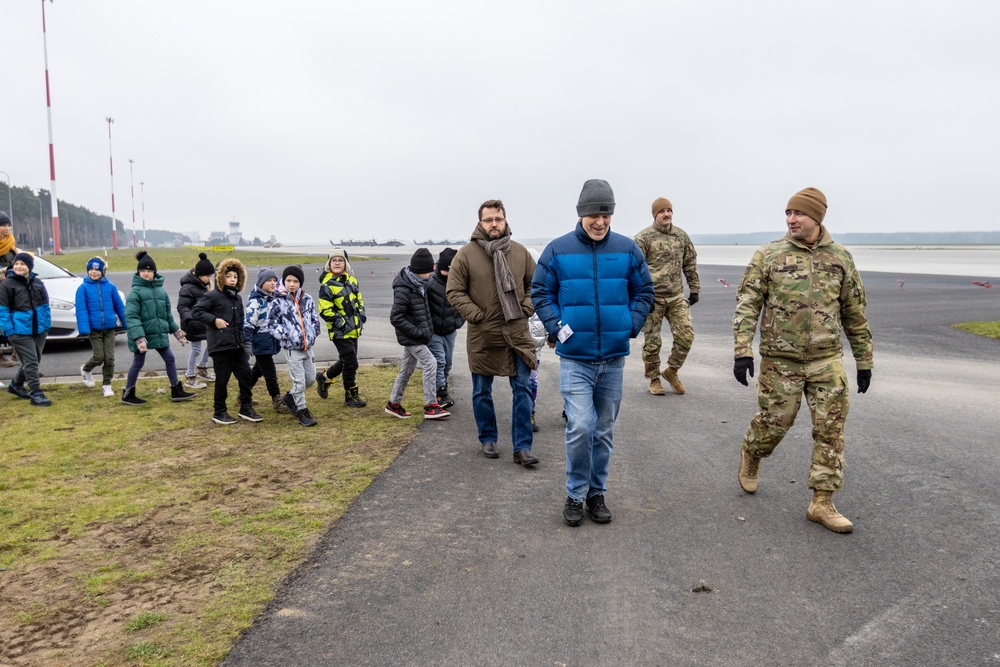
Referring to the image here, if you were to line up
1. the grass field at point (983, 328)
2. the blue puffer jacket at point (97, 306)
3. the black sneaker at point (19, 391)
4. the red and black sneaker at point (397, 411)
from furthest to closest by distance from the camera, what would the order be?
the grass field at point (983, 328) → the black sneaker at point (19, 391) → the blue puffer jacket at point (97, 306) → the red and black sneaker at point (397, 411)

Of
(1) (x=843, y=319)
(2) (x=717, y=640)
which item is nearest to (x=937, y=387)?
(1) (x=843, y=319)

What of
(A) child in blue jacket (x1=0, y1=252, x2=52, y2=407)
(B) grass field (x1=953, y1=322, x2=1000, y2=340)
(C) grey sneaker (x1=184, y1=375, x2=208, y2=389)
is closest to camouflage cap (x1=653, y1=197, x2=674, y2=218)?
(C) grey sneaker (x1=184, y1=375, x2=208, y2=389)

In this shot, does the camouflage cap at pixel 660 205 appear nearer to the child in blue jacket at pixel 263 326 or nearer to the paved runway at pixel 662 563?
the paved runway at pixel 662 563

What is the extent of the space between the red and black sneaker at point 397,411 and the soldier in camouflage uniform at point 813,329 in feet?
12.6

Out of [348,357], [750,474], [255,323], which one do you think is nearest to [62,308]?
[255,323]

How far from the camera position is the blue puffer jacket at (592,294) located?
482cm

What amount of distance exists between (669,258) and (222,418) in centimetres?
514

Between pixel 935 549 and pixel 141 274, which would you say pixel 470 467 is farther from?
pixel 141 274

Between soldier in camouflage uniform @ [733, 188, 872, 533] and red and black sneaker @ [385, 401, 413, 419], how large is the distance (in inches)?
151

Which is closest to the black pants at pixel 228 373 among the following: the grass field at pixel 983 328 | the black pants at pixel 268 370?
the black pants at pixel 268 370

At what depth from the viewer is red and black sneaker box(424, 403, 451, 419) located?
301 inches

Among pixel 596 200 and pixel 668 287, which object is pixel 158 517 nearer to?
pixel 596 200

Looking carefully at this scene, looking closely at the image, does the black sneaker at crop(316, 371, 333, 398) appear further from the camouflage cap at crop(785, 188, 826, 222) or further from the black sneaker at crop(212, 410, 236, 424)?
the camouflage cap at crop(785, 188, 826, 222)

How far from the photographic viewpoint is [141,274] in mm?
8844
